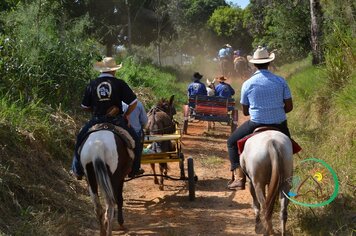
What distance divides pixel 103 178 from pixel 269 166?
80.2 inches

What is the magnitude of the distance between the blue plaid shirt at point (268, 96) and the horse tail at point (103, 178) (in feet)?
7.03

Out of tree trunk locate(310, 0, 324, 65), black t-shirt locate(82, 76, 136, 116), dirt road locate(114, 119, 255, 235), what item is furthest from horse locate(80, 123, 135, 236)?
tree trunk locate(310, 0, 324, 65)

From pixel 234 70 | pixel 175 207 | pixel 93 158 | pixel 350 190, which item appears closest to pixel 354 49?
pixel 350 190

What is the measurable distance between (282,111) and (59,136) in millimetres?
4933

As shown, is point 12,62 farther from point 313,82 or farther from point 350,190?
point 313,82

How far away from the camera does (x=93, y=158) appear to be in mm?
6402

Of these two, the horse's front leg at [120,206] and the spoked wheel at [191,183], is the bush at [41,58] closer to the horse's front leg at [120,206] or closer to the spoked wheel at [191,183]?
the horse's front leg at [120,206]

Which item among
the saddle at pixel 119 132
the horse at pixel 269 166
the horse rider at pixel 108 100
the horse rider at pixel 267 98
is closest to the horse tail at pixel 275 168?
the horse at pixel 269 166

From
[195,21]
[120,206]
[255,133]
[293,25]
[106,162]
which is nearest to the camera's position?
[106,162]

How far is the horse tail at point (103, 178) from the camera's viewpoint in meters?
6.35

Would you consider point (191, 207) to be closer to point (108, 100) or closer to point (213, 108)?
point (108, 100)

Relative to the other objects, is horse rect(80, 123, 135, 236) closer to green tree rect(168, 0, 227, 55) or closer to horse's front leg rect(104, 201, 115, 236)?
horse's front leg rect(104, 201, 115, 236)

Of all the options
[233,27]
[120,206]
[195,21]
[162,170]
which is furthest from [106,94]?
[195,21]

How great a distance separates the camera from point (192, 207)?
871 centimetres
